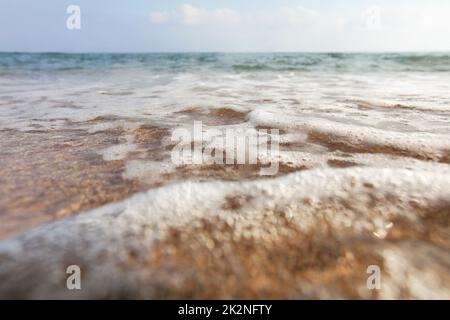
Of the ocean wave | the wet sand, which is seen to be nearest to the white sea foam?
the wet sand

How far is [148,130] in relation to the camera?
2.62 m

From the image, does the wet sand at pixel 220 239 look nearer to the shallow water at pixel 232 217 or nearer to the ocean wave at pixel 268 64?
the shallow water at pixel 232 217

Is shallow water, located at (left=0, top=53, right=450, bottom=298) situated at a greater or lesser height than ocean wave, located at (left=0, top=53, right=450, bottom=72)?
lesser

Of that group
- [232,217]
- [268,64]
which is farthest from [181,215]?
[268,64]

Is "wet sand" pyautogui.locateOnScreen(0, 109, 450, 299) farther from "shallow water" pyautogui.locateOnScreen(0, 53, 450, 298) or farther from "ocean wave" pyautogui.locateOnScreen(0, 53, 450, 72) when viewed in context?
"ocean wave" pyautogui.locateOnScreen(0, 53, 450, 72)

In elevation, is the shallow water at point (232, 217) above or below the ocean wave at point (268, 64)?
below

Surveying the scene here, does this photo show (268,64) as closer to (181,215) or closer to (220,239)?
(181,215)

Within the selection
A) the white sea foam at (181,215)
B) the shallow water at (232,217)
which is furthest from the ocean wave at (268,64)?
the white sea foam at (181,215)

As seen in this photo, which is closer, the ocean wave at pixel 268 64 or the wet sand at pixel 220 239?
the wet sand at pixel 220 239

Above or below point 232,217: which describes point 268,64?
above

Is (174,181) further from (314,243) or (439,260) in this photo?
(439,260)

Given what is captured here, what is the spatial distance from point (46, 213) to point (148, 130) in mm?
1384

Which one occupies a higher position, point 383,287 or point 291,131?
point 291,131
